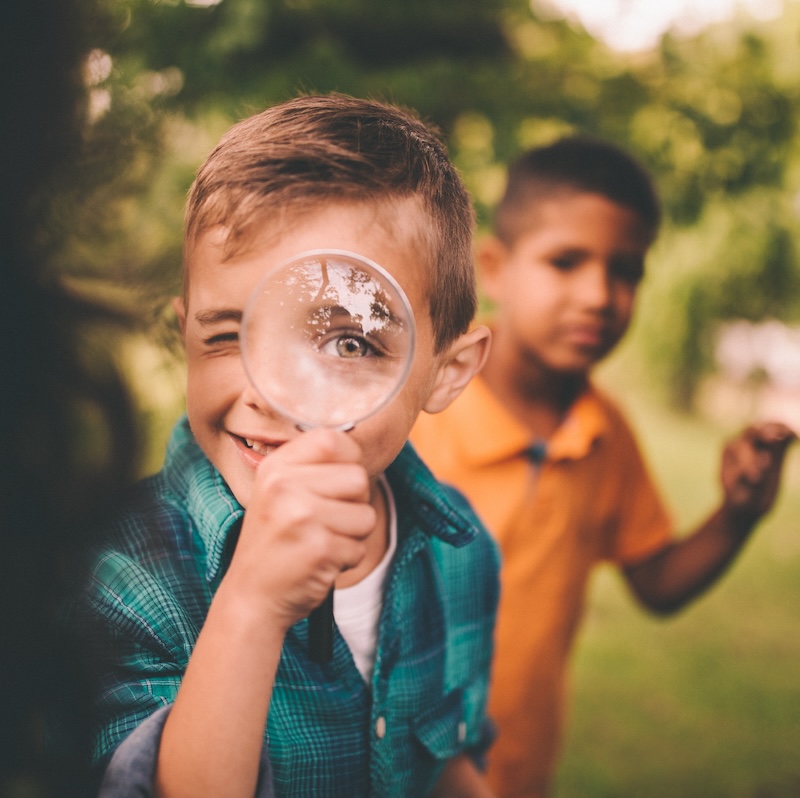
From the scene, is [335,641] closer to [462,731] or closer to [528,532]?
[462,731]

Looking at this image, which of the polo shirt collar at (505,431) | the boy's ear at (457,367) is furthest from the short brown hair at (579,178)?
the boy's ear at (457,367)

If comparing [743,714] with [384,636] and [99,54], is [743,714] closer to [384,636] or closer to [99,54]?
[384,636]

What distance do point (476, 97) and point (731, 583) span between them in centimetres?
568

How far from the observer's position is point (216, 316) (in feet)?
4.35

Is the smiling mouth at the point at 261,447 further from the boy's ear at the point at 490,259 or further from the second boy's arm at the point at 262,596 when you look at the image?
the boy's ear at the point at 490,259

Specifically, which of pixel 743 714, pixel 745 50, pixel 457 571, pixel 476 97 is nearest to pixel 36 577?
pixel 457 571

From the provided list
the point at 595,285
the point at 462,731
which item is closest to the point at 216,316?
the point at 462,731

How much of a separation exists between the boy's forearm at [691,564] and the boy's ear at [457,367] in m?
1.67

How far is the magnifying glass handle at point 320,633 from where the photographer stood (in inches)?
48.6

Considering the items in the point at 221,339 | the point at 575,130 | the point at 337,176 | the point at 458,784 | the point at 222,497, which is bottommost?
the point at 458,784

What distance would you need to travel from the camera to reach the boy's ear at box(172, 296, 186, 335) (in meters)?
1.48

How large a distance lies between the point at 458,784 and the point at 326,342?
4.30 feet

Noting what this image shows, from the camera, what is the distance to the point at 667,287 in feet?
22.6

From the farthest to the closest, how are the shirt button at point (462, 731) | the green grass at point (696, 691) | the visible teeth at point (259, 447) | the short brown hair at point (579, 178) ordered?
1. the green grass at point (696, 691)
2. the short brown hair at point (579, 178)
3. the shirt button at point (462, 731)
4. the visible teeth at point (259, 447)
